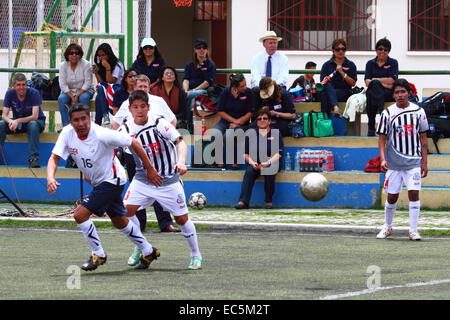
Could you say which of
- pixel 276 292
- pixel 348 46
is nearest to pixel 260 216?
pixel 276 292

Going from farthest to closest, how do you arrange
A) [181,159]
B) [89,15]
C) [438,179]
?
1. [89,15]
2. [438,179]
3. [181,159]

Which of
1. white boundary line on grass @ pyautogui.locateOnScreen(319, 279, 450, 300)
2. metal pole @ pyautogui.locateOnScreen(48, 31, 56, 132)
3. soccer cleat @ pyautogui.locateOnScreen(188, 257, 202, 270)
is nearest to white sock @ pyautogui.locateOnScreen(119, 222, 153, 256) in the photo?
soccer cleat @ pyautogui.locateOnScreen(188, 257, 202, 270)

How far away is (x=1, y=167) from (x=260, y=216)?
5366 millimetres

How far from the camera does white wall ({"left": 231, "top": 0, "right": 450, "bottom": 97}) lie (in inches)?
1014

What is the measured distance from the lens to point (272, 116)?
719 inches

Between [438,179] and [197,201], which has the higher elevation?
[438,179]

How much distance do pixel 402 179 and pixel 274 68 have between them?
531 cm

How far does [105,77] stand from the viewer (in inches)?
744

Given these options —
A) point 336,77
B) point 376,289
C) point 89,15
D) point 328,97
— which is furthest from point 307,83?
point 376,289

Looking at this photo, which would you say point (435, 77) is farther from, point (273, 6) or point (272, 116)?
point (272, 116)

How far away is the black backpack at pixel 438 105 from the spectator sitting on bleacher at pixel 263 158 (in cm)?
273

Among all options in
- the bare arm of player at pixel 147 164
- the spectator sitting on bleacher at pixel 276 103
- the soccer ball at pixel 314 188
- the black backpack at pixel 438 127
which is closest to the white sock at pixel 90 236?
the bare arm of player at pixel 147 164

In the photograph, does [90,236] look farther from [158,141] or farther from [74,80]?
[74,80]

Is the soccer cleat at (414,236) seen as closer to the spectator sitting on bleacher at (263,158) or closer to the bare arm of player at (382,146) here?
the bare arm of player at (382,146)
